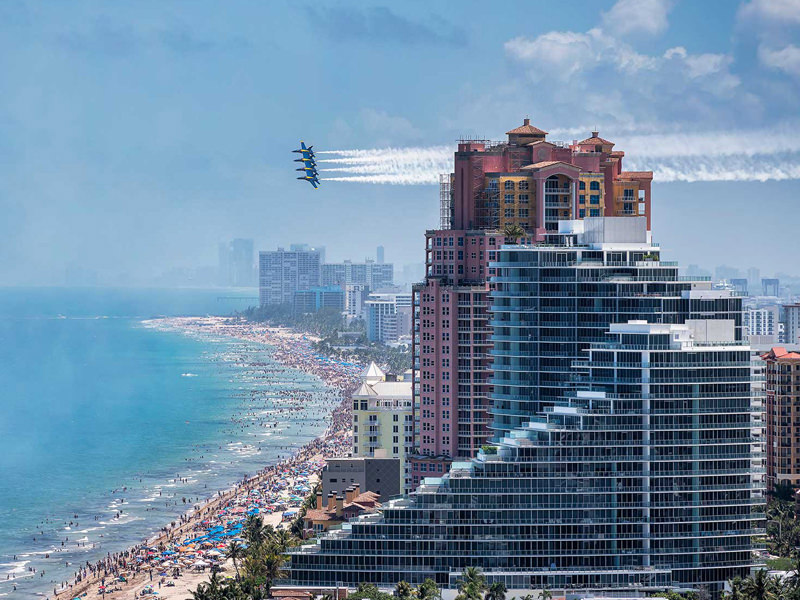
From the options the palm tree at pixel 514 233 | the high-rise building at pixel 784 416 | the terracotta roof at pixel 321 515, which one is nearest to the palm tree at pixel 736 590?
the palm tree at pixel 514 233

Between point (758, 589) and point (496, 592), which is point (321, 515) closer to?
point (496, 592)

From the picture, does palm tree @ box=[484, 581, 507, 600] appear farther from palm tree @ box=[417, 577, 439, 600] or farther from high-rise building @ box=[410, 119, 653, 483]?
high-rise building @ box=[410, 119, 653, 483]

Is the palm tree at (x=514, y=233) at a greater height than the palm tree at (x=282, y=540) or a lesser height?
greater

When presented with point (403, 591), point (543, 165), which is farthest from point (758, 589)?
point (543, 165)

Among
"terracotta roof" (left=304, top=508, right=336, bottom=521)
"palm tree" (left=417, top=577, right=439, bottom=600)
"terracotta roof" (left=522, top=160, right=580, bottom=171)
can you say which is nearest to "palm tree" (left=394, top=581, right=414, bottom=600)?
"palm tree" (left=417, top=577, right=439, bottom=600)

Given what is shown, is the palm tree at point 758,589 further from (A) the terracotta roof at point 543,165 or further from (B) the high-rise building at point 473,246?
(A) the terracotta roof at point 543,165

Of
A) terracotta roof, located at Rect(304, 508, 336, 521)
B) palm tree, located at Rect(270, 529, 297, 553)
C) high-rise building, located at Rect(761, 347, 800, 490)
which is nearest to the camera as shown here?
palm tree, located at Rect(270, 529, 297, 553)
